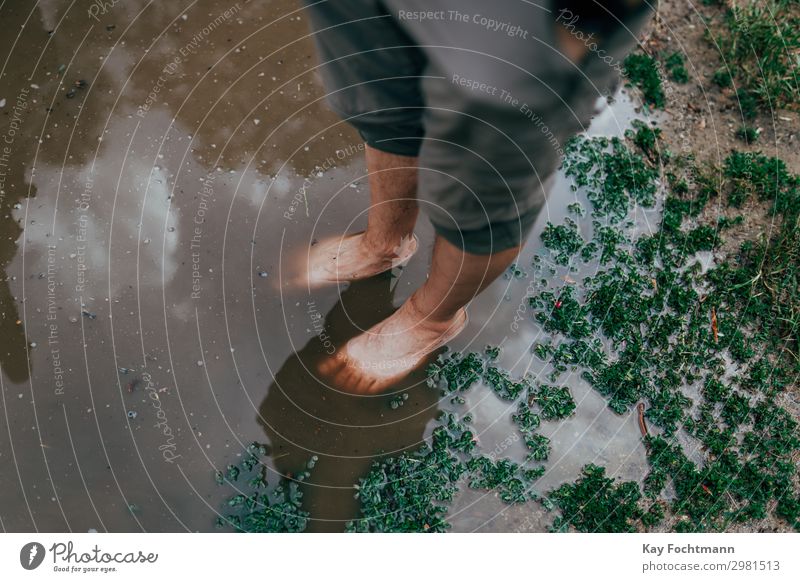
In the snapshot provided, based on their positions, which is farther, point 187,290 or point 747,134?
point 747,134

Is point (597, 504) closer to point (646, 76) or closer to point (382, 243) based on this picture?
point (382, 243)

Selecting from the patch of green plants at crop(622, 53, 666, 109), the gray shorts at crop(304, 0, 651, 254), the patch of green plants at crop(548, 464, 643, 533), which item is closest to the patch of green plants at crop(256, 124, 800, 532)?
the patch of green plants at crop(548, 464, 643, 533)

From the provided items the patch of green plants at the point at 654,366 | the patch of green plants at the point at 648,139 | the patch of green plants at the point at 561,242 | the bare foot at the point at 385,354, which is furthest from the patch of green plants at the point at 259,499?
the patch of green plants at the point at 648,139

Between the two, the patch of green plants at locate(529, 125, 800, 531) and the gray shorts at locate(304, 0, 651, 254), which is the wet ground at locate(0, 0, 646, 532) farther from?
the gray shorts at locate(304, 0, 651, 254)

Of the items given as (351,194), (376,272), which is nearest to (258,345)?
(376,272)

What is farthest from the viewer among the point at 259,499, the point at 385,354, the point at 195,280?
the point at 195,280

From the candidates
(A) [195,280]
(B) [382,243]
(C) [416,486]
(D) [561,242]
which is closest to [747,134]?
(D) [561,242]

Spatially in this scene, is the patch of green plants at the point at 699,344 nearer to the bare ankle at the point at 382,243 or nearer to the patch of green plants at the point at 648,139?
the patch of green plants at the point at 648,139
